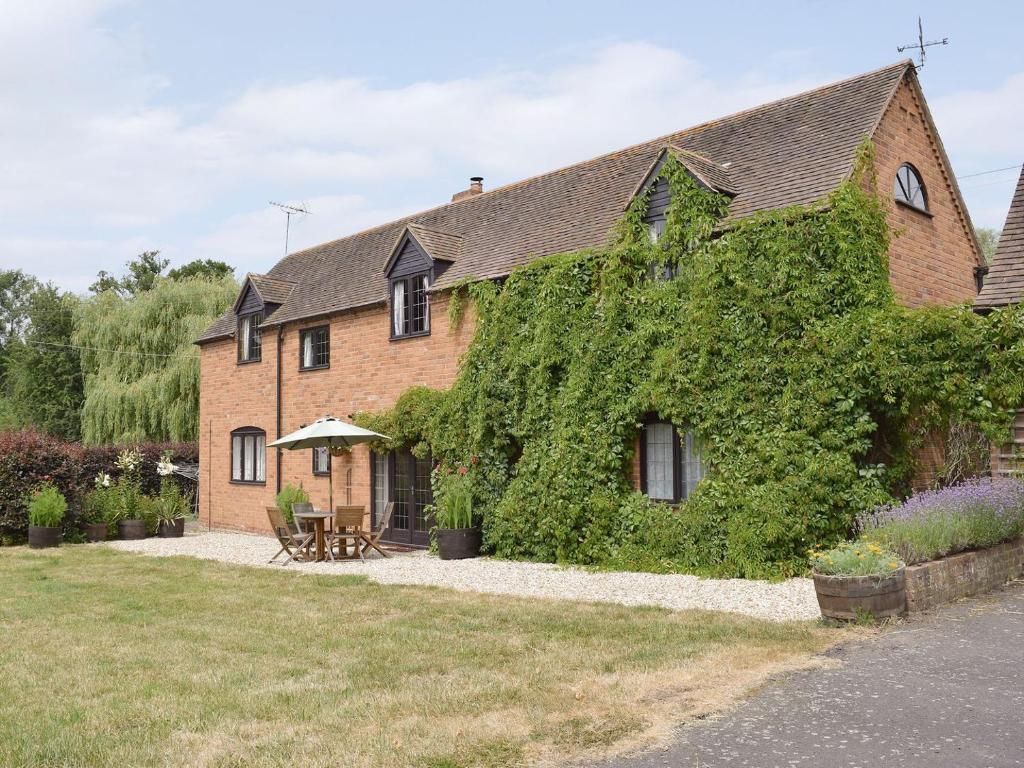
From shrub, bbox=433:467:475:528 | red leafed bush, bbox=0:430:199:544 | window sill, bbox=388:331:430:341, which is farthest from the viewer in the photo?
red leafed bush, bbox=0:430:199:544

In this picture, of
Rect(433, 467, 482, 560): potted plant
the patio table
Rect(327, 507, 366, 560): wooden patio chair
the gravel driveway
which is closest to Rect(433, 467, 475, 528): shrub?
Rect(433, 467, 482, 560): potted plant

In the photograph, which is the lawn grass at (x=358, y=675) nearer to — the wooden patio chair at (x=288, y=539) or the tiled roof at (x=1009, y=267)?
the wooden patio chair at (x=288, y=539)

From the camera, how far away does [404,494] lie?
61.5ft

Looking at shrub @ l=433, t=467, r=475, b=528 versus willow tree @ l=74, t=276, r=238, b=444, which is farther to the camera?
willow tree @ l=74, t=276, r=238, b=444

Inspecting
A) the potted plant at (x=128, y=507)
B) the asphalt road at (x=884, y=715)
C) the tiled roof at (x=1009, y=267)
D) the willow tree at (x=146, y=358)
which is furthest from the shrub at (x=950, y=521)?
the willow tree at (x=146, y=358)

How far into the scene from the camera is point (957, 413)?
11438 mm

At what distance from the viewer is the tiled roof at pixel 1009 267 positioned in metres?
12.0

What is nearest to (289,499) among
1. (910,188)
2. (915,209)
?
(915,209)

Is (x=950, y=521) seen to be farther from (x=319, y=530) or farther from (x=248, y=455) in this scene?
(x=248, y=455)

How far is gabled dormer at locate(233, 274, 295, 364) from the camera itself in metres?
23.6

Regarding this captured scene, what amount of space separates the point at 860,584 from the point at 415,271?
12486mm

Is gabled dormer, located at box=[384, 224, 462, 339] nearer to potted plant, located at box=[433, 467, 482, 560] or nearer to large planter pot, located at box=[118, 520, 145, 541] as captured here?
potted plant, located at box=[433, 467, 482, 560]

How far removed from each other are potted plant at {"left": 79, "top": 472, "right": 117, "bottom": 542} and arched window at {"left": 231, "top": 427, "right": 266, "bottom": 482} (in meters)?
3.34

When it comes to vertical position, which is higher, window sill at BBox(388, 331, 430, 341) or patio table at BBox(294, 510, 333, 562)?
window sill at BBox(388, 331, 430, 341)
